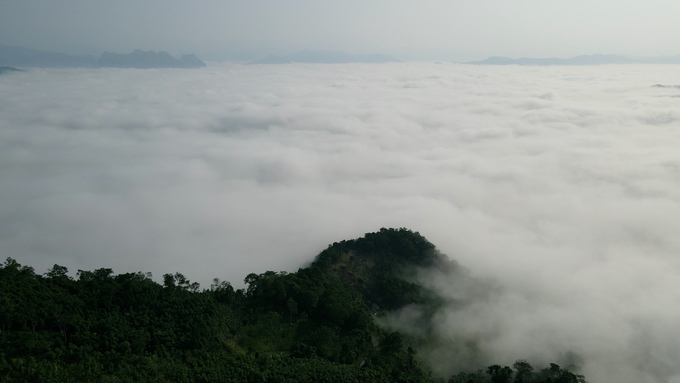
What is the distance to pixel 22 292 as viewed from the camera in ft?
73.2

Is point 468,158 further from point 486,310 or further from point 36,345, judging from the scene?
point 36,345

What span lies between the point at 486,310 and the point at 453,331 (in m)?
4.71

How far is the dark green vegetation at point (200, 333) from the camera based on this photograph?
18.9 meters

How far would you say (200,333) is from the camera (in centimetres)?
2341

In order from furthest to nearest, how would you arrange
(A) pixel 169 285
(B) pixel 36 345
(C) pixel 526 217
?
(C) pixel 526 217 → (A) pixel 169 285 → (B) pixel 36 345

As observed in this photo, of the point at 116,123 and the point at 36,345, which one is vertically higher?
the point at 116,123

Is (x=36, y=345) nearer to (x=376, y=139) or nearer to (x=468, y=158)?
(x=468, y=158)

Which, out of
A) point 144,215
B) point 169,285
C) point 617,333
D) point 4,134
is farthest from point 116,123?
point 617,333

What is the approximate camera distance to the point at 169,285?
2825 cm

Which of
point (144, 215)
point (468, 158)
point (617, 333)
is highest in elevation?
point (468, 158)

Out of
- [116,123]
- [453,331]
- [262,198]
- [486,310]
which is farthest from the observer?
[116,123]

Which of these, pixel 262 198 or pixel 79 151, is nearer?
pixel 262 198

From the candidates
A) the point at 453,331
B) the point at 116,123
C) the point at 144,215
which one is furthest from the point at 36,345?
the point at 116,123

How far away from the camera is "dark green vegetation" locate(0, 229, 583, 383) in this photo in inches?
742
